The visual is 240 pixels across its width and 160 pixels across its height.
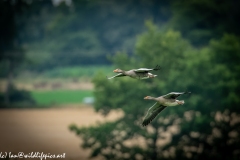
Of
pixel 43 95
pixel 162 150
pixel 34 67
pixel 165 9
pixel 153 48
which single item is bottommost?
pixel 162 150

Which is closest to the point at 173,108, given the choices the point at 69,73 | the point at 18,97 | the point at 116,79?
the point at 116,79

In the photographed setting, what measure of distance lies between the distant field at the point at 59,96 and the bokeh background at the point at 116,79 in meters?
0.10

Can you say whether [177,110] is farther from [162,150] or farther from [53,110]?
[53,110]

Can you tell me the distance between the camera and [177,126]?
4466 cm

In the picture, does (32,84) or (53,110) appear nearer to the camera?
(53,110)

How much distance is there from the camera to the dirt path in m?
46.2

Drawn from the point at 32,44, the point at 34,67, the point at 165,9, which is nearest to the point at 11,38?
the point at 34,67

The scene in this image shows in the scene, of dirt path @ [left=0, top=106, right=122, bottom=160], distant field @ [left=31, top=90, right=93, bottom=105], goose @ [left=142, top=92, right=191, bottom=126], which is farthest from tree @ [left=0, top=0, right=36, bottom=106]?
goose @ [left=142, top=92, right=191, bottom=126]

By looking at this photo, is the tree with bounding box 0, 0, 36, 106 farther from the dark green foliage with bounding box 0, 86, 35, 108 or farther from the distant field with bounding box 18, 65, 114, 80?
the distant field with bounding box 18, 65, 114, 80

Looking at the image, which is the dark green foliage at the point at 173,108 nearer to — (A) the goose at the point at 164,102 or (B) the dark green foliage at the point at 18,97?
(B) the dark green foliage at the point at 18,97

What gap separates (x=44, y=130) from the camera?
176ft

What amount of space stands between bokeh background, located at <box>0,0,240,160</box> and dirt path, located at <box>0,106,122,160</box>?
0.10 meters

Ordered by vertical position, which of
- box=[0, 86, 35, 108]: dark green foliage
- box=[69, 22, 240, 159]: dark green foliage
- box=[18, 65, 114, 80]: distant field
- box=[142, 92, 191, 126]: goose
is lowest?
box=[142, 92, 191, 126]: goose

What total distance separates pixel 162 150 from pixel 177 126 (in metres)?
2.65
